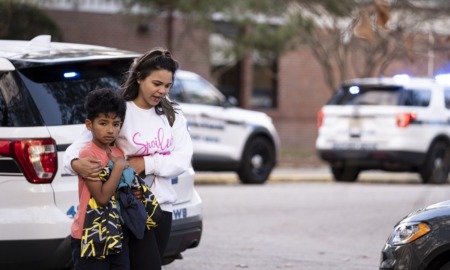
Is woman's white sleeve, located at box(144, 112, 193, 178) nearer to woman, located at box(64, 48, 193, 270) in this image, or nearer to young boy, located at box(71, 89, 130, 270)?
woman, located at box(64, 48, 193, 270)

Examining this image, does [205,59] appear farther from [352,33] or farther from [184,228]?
[184,228]

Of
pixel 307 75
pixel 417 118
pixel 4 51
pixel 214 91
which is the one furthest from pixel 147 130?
pixel 307 75

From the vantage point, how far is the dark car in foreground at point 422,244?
23.0ft

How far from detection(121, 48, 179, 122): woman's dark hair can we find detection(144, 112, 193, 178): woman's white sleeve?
12 cm

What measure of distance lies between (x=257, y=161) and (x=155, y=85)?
12859mm

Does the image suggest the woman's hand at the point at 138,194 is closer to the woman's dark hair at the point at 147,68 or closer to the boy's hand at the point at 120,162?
the boy's hand at the point at 120,162

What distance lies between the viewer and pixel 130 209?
18.5 feet

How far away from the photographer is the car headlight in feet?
23.5

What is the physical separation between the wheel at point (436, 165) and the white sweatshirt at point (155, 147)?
1375cm

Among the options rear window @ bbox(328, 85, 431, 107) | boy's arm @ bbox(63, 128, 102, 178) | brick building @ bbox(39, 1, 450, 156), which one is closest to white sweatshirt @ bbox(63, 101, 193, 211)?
boy's arm @ bbox(63, 128, 102, 178)

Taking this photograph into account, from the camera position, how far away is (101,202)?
220 inches

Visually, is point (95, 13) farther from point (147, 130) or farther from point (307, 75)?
point (147, 130)

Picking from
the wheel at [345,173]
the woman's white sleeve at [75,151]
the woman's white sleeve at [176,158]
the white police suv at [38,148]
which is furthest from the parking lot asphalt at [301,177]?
the woman's white sleeve at [75,151]

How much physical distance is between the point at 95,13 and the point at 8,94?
21.8 m
